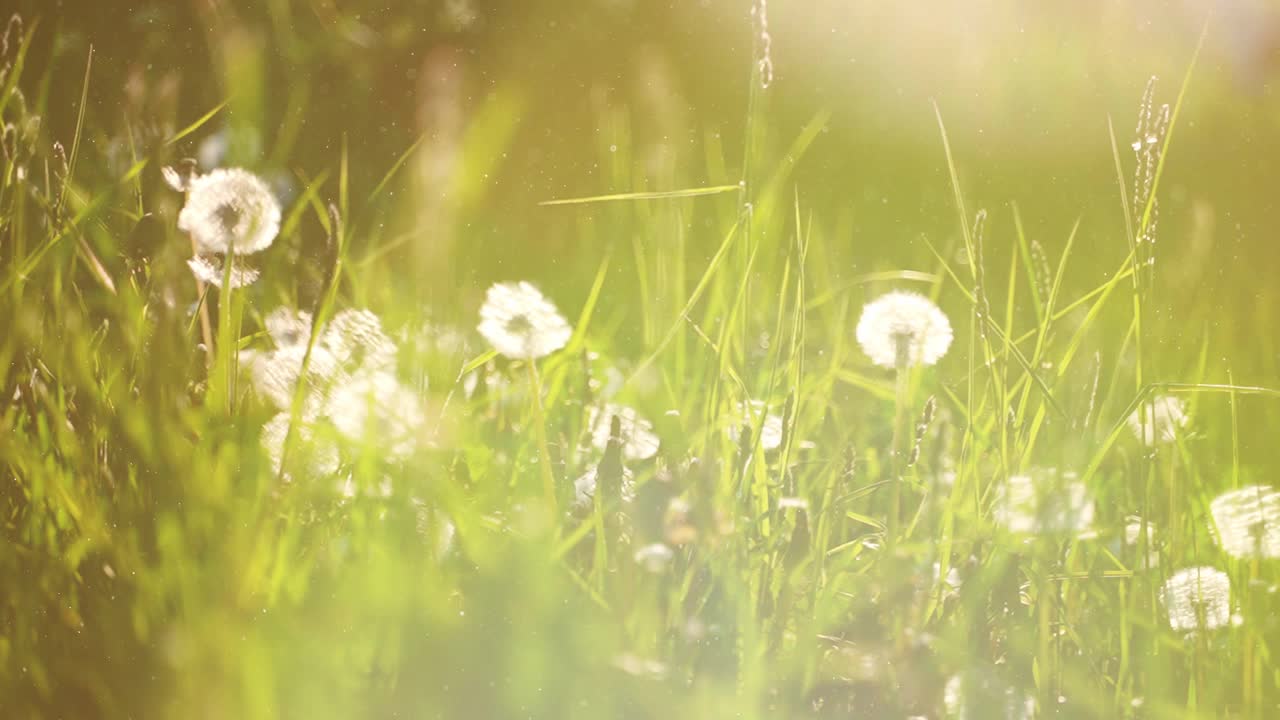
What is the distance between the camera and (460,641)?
0.51m

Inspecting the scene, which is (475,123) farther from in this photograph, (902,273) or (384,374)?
(902,273)

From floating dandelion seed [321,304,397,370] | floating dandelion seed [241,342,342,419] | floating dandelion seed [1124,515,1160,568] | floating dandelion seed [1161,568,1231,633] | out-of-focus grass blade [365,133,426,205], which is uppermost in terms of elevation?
out-of-focus grass blade [365,133,426,205]

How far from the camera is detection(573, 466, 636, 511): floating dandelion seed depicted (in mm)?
543

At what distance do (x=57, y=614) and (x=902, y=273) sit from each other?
557 millimetres

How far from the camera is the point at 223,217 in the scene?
57 cm

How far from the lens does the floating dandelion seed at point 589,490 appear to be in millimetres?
543

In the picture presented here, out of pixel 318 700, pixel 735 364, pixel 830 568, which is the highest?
pixel 735 364

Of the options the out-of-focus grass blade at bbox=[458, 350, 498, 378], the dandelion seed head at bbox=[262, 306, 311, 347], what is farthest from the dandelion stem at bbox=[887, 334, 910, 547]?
the dandelion seed head at bbox=[262, 306, 311, 347]

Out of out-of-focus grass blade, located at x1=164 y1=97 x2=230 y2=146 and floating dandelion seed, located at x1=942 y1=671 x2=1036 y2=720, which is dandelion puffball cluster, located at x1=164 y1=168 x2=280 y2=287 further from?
floating dandelion seed, located at x1=942 y1=671 x2=1036 y2=720

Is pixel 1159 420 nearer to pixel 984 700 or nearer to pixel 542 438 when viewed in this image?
pixel 984 700

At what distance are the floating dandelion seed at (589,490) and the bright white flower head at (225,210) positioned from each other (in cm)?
26

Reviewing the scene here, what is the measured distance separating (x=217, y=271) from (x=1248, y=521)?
0.68 meters

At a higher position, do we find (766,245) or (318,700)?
(766,245)

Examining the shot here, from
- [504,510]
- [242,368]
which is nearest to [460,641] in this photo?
[504,510]
